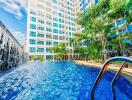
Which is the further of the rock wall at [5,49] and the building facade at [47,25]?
the building facade at [47,25]

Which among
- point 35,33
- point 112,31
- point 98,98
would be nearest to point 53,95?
point 98,98

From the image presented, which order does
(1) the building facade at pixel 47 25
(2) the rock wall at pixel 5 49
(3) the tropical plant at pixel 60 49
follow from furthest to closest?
(1) the building facade at pixel 47 25, (3) the tropical plant at pixel 60 49, (2) the rock wall at pixel 5 49

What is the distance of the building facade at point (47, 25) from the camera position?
54.6 meters

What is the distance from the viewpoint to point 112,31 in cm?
2494

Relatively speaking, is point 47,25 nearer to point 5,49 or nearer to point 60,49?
point 60,49

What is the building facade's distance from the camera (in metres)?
54.6

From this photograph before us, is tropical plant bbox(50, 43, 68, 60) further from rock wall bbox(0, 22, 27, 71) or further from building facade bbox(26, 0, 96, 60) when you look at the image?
rock wall bbox(0, 22, 27, 71)

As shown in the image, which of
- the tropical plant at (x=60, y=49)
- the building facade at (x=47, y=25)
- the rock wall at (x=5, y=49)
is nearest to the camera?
the rock wall at (x=5, y=49)

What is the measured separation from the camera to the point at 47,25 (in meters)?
61.3

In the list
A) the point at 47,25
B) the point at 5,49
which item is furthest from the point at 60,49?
the point at 5,49

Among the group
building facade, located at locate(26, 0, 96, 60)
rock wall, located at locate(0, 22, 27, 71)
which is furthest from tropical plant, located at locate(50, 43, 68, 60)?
rock wall, located at locate(0, 22, 27, 71)

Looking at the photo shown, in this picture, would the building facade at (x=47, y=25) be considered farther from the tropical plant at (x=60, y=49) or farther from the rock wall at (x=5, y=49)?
the rock wall at (x=5, y=49)

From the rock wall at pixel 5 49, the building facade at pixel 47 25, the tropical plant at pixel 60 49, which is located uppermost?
the building facade at pixel 47 25

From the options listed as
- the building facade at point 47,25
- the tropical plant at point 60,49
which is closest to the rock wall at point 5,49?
the tropical plant at point 60,49
